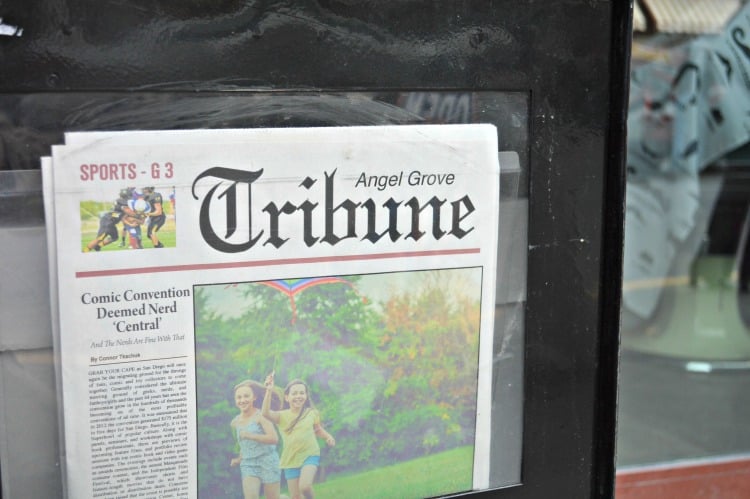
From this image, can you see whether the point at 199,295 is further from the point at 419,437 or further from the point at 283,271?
the point at 419,437

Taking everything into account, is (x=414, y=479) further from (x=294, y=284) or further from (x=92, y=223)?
(x=92, y=223)

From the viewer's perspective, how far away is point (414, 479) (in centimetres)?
136

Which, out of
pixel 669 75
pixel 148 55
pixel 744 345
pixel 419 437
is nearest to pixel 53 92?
pixel 148 55

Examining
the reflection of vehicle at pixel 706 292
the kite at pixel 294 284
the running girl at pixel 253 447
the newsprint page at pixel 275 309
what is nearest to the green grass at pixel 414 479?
the newsprint page at pixel 275 309

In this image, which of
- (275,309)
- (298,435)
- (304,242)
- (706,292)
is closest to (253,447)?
(298,435)

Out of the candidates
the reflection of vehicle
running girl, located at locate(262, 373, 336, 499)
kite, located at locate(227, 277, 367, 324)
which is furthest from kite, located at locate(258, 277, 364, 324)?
the reflection of vehicle

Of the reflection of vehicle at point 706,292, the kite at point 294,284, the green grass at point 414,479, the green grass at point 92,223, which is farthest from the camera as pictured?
the reflection of vehicle at point 706,292

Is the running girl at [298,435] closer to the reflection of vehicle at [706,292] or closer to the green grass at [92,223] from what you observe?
the green grass at [92,223]

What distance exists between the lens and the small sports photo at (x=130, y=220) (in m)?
1.09

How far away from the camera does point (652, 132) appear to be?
4.06m

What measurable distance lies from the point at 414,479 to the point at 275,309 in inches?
15.6

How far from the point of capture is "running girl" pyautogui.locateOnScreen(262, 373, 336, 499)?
1247 millimetres

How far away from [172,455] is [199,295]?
24cm

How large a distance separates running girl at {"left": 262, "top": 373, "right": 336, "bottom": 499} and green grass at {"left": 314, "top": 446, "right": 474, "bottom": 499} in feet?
0.16
